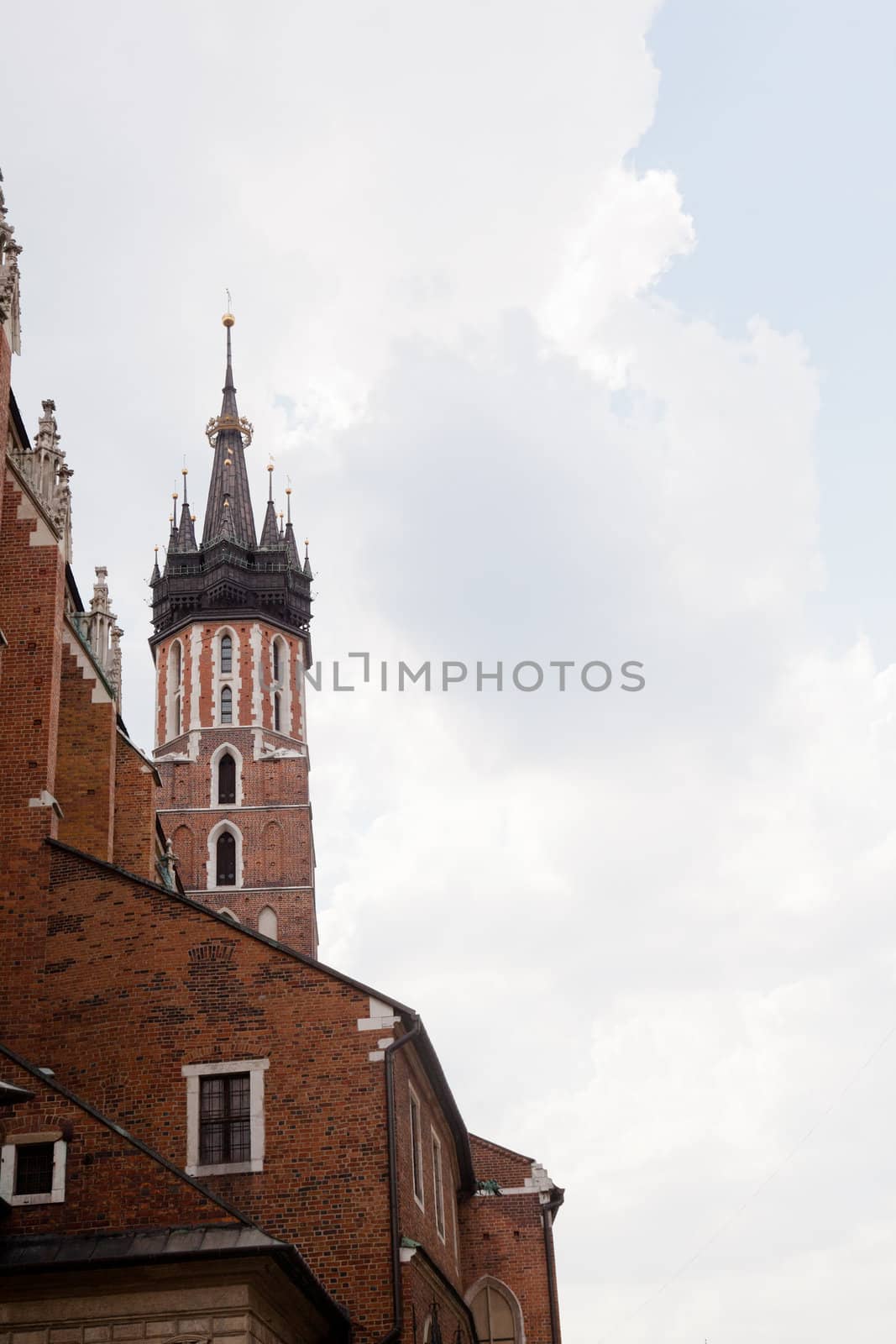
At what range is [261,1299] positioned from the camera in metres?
18.0

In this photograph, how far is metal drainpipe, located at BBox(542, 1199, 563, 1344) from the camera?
33500 mm

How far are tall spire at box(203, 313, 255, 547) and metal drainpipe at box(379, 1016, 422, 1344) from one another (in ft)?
145

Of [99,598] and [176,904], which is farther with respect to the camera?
[99,598]

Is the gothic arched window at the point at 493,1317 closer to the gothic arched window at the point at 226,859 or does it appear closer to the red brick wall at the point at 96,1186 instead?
the red brick wall at the point at 96,1186

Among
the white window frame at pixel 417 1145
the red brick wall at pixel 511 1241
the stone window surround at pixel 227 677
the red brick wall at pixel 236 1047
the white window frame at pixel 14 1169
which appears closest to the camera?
the white window frame at pixel 14 1169

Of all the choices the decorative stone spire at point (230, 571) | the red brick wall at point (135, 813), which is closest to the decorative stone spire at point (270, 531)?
the decorative stone spire at point (230, 571)

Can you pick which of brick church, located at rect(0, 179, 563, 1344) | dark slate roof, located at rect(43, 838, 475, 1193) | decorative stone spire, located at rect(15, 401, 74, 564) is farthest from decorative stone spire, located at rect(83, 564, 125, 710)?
dark slate roof, located at rect(43, 838, 475, 1193)

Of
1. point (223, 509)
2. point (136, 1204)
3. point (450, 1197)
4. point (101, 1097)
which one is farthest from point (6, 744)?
point (223, 509)

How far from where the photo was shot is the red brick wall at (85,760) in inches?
1095

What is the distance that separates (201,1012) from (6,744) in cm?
520

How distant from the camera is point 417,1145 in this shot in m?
24.7

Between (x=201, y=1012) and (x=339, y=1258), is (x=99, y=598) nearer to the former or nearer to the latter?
(x=201, y=1012)

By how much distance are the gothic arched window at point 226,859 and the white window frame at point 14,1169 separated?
38.1 meters

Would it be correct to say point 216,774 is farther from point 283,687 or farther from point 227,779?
point 283,687
